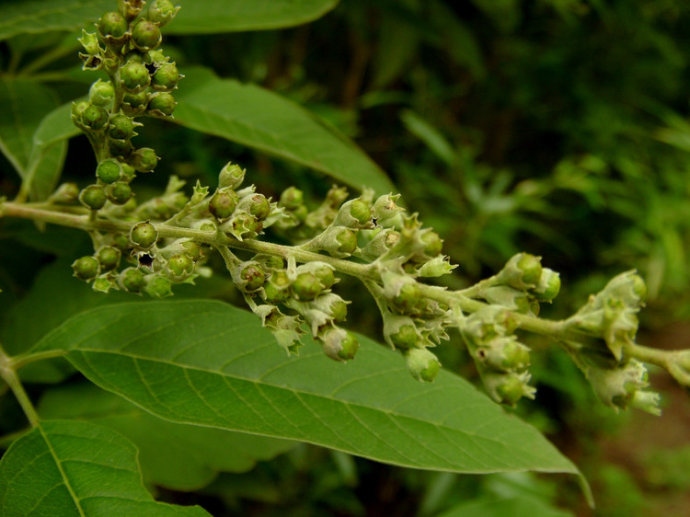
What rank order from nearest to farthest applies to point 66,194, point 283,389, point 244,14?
point 283,389
point 66,194
point 244,14

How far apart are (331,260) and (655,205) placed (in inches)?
137

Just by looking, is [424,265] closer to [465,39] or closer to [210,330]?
[210,330]

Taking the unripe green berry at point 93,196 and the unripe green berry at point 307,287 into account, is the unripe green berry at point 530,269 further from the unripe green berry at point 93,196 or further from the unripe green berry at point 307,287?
the unripe green berry at point 93,196

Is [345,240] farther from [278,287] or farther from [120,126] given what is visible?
[120,126]

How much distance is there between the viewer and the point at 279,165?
2.97 m

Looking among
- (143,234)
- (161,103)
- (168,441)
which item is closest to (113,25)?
(161,103)

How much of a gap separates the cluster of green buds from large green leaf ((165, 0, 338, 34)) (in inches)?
21.1

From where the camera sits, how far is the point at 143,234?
1.26 metres

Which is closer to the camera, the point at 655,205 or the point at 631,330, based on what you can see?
the point at 631,330

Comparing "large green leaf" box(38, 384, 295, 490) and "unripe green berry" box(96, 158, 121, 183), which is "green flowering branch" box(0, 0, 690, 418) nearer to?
"unripe green berry" box(96, 158, 121, 183)

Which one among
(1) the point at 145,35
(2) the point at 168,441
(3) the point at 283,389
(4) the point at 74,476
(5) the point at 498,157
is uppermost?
(1) the point at 145,35

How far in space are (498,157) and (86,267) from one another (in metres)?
4.70

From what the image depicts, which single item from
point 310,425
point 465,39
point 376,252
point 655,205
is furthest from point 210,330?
point 655,205

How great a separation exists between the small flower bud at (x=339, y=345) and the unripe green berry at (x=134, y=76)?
2.06 ft
